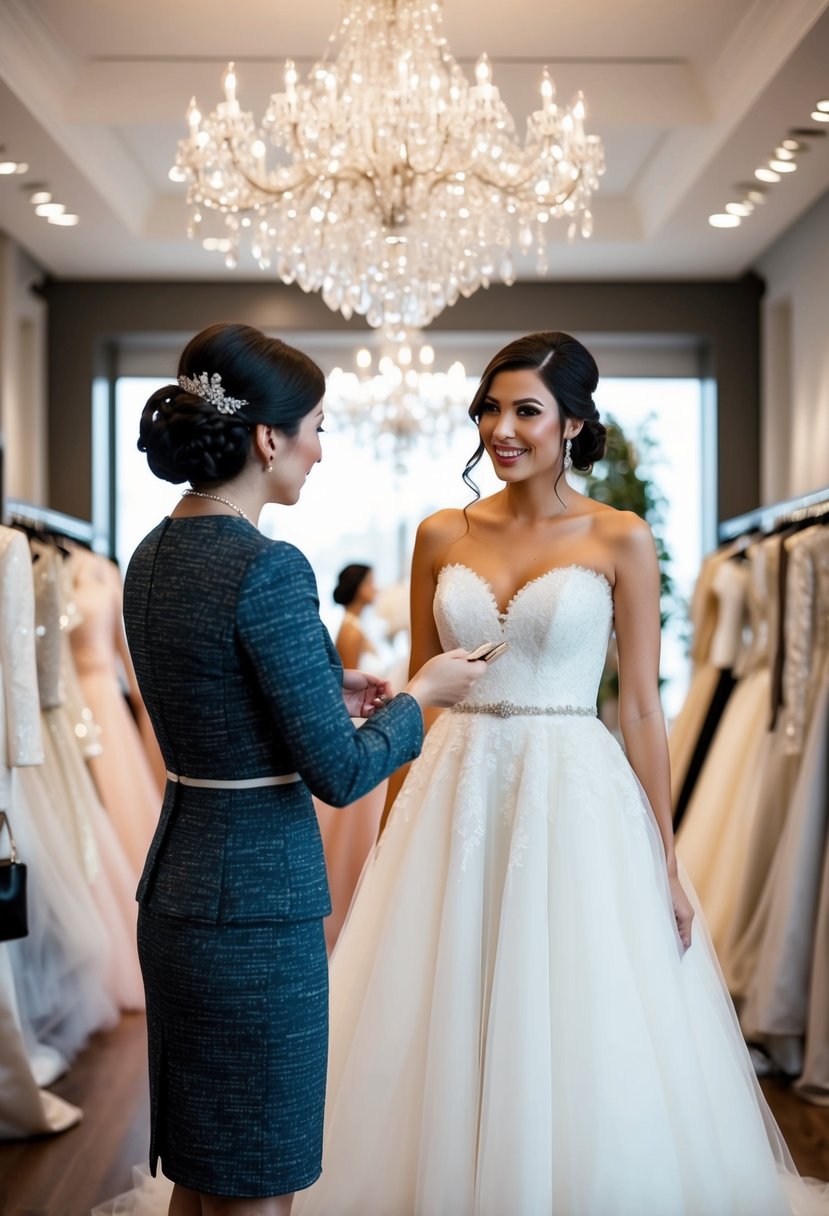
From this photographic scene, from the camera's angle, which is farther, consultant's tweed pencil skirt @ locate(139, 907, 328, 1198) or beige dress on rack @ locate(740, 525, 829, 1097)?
beige dress on rack @ locate(740, 525, 829, 1097)

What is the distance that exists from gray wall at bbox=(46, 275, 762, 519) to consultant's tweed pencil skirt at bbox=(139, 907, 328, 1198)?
6.38 m

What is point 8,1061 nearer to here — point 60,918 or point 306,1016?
point 60,918

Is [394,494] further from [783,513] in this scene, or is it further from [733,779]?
[733,779]

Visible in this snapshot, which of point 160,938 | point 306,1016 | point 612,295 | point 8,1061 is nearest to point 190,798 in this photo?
point 160,938

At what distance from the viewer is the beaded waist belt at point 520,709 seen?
2590 millimetres

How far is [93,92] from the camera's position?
18.6ft

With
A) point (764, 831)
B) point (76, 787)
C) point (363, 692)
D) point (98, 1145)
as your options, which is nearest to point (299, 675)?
point (363, 692)

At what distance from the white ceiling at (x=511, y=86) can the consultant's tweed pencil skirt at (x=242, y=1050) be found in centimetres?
375

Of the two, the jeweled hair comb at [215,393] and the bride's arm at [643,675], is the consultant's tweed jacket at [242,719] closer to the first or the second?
the jeweled hair comb at [215,393]

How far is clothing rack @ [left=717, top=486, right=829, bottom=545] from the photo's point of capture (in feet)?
16.9

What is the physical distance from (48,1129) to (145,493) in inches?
216

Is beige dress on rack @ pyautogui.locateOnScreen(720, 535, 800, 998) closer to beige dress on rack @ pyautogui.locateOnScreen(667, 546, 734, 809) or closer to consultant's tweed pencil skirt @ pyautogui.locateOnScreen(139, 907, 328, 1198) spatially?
beige dress on rack @ pyautogui.locateOnScreen(667, 546, 734, 809)

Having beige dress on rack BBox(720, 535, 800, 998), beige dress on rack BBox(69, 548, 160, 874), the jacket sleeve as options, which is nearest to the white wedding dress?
the jacket sleeve

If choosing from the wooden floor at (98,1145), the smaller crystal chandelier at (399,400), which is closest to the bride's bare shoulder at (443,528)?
the wooden floor at (98,1145)
